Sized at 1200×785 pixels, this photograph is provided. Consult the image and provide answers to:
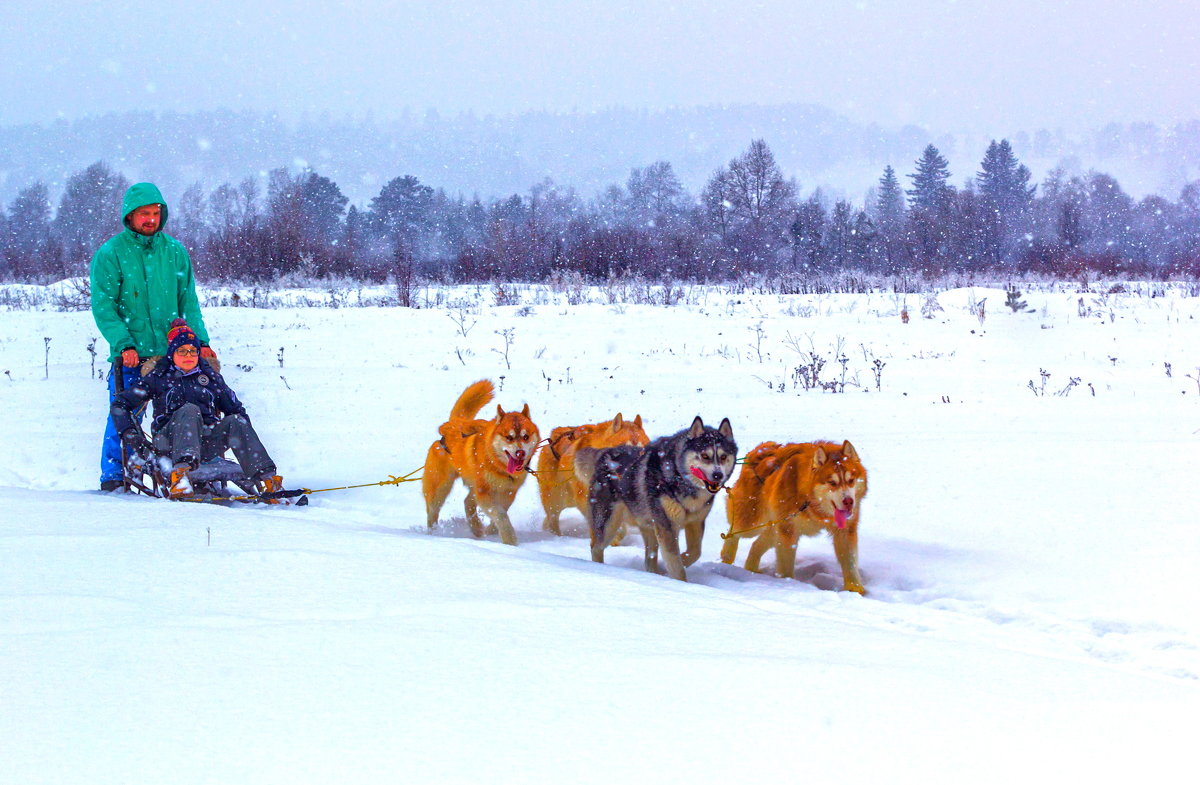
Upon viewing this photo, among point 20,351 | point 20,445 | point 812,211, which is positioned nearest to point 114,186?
point 812,211

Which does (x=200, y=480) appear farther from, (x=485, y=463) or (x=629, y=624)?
(x=629, y=624)

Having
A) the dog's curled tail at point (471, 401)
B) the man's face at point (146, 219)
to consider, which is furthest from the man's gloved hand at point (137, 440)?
the dog's curled tail at point (471, 401)

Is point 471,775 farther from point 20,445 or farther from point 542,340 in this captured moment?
point 542,340

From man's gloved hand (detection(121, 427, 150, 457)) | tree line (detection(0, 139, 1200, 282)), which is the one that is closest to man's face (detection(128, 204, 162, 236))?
man's gloved hand (detection(121, 427, 150, 457))

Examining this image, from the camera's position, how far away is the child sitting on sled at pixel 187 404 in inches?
229

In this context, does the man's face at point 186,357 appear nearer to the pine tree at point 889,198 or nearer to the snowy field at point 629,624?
the snowy field at point 629,624

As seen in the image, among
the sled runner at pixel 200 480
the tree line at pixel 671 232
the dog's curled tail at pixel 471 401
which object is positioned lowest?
the sled runner at pixel 200 480

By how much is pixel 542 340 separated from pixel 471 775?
1099cm

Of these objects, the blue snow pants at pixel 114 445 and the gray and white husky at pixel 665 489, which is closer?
the gray and white husky at pixel 665 489

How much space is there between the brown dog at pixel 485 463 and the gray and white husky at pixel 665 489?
0.56m

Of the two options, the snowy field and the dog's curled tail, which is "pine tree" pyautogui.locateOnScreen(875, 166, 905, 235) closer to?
the snowy field

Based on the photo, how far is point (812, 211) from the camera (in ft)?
146

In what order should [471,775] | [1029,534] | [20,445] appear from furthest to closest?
[20,445]
[1029,534]
[471,775]

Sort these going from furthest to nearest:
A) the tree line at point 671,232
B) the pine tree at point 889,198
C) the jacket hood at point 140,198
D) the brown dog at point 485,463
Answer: the pine tree at point 889,198, the tree line at point 671,232, the jacket hood at point 140,198, the brown dog at point 485,463
